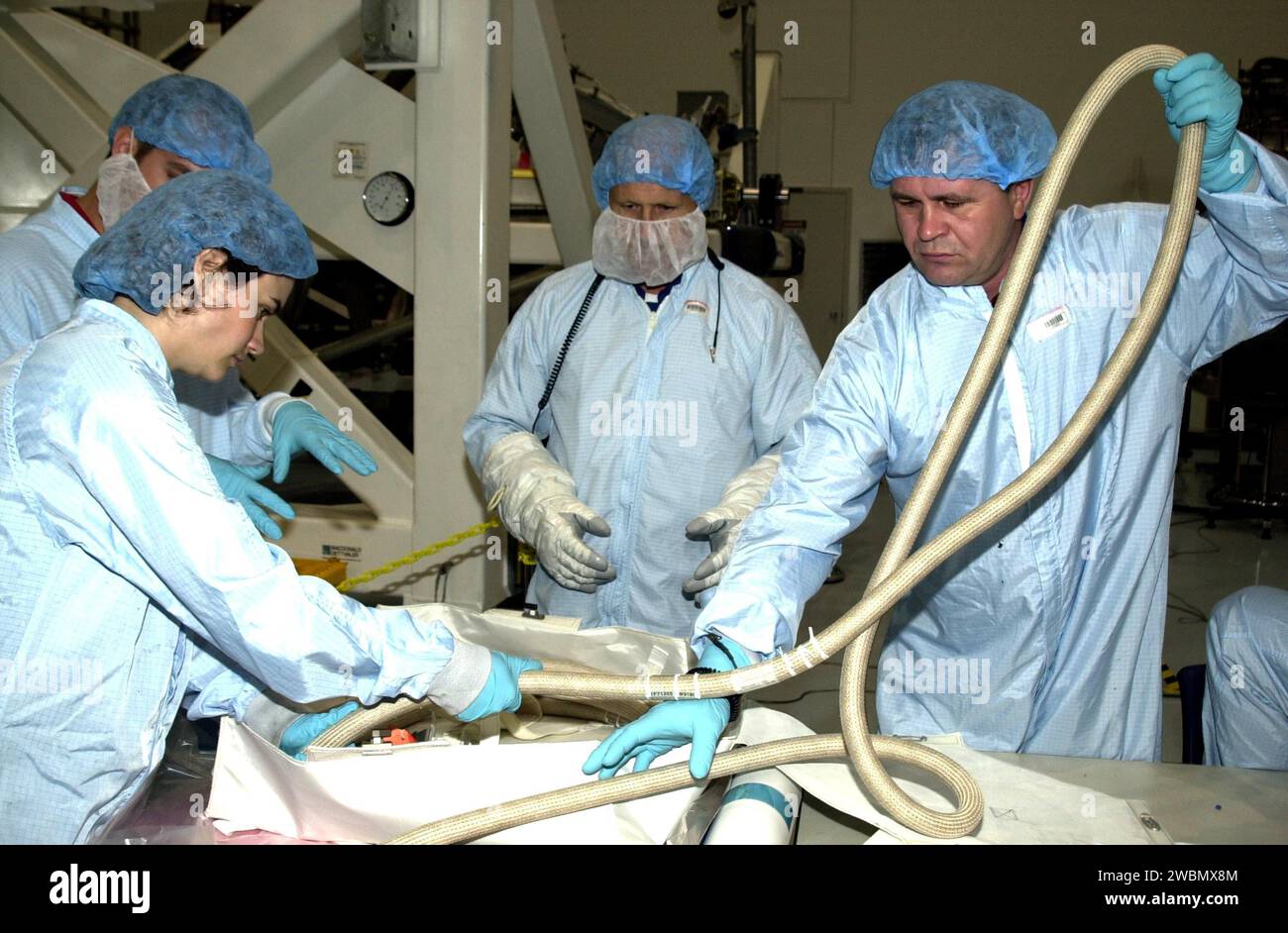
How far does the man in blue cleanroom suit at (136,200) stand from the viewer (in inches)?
68.7

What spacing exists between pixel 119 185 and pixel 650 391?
3.33 feet

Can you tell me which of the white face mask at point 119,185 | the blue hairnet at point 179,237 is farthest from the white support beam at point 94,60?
the blue hairnet at point 179,237

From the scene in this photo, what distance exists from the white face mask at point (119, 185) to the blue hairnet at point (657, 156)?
911mm

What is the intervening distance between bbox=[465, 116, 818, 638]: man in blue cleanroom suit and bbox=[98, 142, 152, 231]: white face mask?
76 cm

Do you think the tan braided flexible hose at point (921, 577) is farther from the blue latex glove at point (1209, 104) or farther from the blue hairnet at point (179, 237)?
the blue hairnet at point (179, 237)

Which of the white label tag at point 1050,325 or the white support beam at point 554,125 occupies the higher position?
the white support beam at point 554,125

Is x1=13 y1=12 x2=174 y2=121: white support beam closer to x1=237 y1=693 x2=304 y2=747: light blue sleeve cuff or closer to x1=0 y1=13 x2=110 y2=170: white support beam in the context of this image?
x1=0 y1=13 x2=110 y2=170: white support beam

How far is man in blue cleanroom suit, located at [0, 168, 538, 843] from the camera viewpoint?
1.09 meters

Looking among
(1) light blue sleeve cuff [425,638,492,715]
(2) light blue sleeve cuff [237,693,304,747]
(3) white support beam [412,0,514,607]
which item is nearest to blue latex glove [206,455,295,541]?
(2) light blue sleeve cuff [237,693,304,747]

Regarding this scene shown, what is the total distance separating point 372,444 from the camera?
2.98 meters

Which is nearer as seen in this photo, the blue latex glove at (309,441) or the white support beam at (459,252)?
the blue latex glove at (309,441)

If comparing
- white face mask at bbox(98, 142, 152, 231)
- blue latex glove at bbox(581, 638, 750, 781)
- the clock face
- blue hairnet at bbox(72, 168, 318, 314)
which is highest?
the clock face
